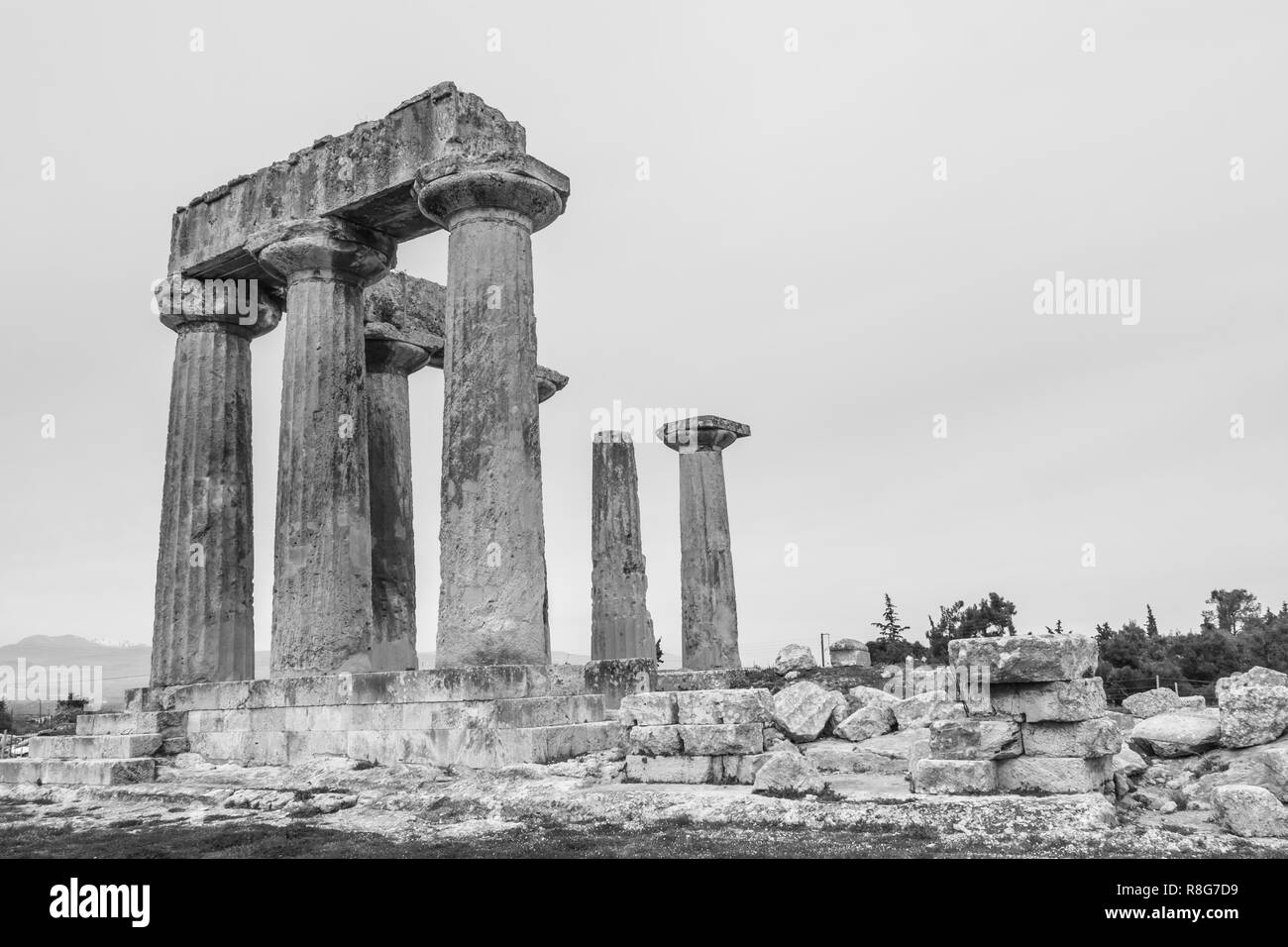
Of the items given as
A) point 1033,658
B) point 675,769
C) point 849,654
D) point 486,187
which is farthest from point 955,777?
point 849,654

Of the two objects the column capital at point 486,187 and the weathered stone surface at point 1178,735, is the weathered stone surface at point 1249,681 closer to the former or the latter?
the weathered stone surface at point 1178,735

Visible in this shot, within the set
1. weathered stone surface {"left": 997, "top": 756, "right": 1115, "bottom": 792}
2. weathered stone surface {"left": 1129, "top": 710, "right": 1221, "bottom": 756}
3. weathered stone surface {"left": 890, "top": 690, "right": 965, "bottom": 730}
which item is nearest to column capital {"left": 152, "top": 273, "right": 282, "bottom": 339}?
weathered stone surface {"left": 890, "top": 690, "right": 965, "bottom": 730}

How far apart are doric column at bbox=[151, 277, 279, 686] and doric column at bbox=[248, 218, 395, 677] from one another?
7.82 ft

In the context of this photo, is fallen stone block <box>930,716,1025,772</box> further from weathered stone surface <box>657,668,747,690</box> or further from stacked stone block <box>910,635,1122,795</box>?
weathered stone surface <box>657,668,747,690</box>

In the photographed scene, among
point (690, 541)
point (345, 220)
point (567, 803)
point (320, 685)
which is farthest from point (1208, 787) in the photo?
point (690, 541)

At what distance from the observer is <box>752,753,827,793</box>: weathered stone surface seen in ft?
34.8

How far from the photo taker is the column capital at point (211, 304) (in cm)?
1912

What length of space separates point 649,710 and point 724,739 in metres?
0.97

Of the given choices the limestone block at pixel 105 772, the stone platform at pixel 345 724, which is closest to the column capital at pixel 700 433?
the stone platform at pixel 345 724

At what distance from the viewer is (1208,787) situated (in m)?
11.0

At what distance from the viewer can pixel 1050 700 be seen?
1034 cm
